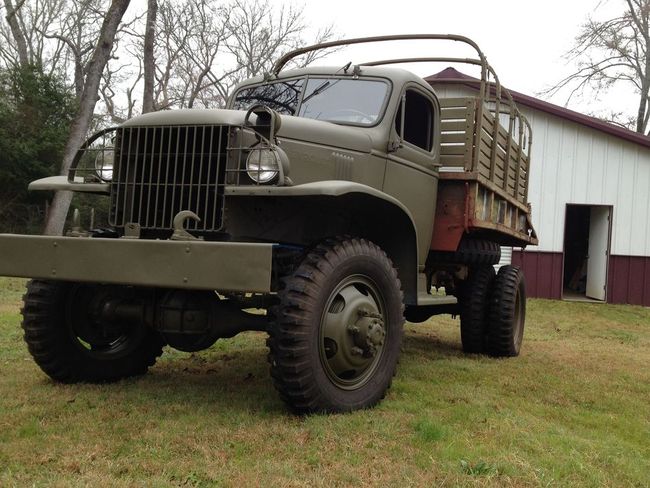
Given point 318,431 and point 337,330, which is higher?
point 337,330

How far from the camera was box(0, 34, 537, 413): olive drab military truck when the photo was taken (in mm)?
3449

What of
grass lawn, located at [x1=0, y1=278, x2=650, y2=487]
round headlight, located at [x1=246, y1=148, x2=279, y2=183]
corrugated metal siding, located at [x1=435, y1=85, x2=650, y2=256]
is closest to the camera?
grass lawn, located at [x1=0, y1=278, x2=650, y2=487]

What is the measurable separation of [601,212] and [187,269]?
14132mm

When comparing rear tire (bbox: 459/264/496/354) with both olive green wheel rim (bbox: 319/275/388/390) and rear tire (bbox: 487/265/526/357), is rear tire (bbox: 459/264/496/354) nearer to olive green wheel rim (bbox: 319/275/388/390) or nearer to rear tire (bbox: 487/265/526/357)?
rear tire (bbox: 487/265/526/357)

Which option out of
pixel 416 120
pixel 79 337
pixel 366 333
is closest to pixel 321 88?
pixel 416 120

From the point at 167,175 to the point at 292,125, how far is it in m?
0.85

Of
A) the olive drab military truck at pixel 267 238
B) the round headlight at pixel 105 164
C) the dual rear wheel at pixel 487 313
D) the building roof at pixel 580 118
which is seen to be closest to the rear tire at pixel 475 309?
the dual rear wheel at pixel 487 313

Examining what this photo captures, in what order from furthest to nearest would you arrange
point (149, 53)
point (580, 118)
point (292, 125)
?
point (149, 53), point (580, 118), point (292, 125)

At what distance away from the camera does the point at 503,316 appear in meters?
6.49

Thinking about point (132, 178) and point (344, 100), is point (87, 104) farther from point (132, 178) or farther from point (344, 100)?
point (132, 178)

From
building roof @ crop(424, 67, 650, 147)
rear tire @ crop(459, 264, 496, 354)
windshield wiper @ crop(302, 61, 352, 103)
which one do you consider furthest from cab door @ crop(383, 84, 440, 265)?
building roof @ crop(424, 67, 650, 147)

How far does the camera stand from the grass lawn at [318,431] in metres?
2.85

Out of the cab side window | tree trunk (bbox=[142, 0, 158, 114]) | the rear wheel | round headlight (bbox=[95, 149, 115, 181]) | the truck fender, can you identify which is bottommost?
the rear wheel

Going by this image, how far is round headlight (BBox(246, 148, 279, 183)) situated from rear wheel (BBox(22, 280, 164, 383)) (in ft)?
4.80
